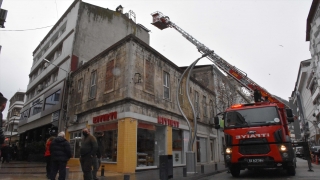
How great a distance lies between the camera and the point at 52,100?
2278cm

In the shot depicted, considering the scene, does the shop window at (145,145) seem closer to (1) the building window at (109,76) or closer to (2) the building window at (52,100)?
(1) the building window at (109,76)

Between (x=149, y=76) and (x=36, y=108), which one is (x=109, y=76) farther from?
(x=36, y=108)

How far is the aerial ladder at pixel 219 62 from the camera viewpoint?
1884cm

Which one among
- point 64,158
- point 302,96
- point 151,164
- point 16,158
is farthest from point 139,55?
point 302,96

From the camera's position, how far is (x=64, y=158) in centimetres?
646

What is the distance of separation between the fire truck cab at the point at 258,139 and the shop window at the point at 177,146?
710 cm

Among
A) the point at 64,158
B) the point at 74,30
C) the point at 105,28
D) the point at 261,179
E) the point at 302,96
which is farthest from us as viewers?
the point at 302,96

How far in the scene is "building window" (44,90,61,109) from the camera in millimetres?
21572

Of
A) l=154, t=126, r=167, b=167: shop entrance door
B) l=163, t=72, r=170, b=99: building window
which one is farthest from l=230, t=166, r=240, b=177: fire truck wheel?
l=163, t=72, r=170, b=99: building window

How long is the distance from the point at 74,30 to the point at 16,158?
16.7 m

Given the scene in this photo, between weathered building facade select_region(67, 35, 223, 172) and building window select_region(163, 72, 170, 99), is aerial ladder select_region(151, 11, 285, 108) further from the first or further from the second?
weathered building facade select_region(67, 35, 223, 172)

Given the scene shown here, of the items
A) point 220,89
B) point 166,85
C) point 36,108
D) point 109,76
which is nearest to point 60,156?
point 109,76

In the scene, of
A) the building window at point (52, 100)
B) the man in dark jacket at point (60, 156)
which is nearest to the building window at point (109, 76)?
the man in dark jacket at point (60, 156)

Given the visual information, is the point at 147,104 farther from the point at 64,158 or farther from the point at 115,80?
the point at 64,158
